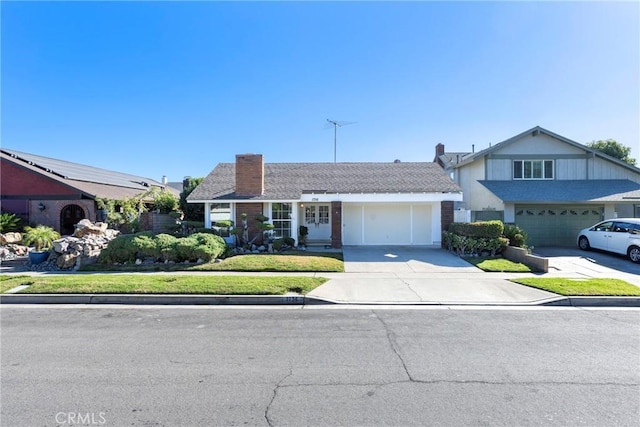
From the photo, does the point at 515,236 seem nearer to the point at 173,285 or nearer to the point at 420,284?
the point at 420,284

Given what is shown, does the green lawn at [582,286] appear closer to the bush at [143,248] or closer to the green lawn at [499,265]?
the green lawn at [499,265]

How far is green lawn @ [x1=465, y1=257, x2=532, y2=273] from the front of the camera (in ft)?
36.4

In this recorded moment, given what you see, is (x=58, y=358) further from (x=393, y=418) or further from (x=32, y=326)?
(x=393, y=418)

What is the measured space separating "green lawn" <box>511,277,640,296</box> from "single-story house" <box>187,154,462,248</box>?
23.1 ft

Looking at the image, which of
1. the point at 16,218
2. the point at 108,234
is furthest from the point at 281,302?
the point at 16,218

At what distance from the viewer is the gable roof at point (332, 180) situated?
16359 millimetres

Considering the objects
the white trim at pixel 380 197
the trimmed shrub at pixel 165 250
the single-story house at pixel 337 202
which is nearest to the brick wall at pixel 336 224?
the single-story house at pixel 337 202

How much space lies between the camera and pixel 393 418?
10.4 feet

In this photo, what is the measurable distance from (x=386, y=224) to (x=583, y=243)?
9165 millimetres

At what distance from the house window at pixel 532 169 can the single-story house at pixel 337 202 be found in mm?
4898

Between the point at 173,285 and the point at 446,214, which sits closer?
the point at 173,285

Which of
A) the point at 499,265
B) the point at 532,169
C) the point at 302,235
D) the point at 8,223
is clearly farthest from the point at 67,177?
the point at 532,169

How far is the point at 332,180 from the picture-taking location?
18234 millimetres

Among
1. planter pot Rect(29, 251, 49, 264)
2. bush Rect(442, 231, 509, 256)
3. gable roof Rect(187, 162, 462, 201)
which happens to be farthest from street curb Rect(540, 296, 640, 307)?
planter pot Rect(29, 251, 49, 264)
